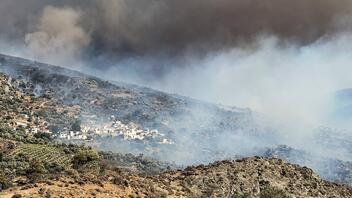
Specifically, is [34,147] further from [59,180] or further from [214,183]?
[59,180]

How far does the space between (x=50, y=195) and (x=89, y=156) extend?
63390 millimetres

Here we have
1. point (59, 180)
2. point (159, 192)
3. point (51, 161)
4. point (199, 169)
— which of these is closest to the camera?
point (59, 180)

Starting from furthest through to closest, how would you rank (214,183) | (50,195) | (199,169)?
(199,169), (214,183), (50,195)

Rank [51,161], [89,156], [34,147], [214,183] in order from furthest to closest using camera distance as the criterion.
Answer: [34,147] < [51,161] < [89,156] < [214,183]

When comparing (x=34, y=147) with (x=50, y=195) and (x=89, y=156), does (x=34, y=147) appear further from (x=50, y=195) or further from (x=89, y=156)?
(x=50, y=195)

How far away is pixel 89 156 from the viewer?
116m

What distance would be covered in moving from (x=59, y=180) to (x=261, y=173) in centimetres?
4383

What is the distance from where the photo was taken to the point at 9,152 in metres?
173

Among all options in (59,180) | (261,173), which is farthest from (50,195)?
(261,173)

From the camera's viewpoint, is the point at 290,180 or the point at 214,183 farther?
the point at 290,180

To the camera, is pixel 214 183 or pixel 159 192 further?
pixel 214 183

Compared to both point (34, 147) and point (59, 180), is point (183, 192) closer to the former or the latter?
point (59, 180)

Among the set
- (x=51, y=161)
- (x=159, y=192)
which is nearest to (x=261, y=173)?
(x=159, y=192)

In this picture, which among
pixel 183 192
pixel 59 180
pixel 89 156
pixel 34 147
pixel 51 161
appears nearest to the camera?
pixel 59 180
